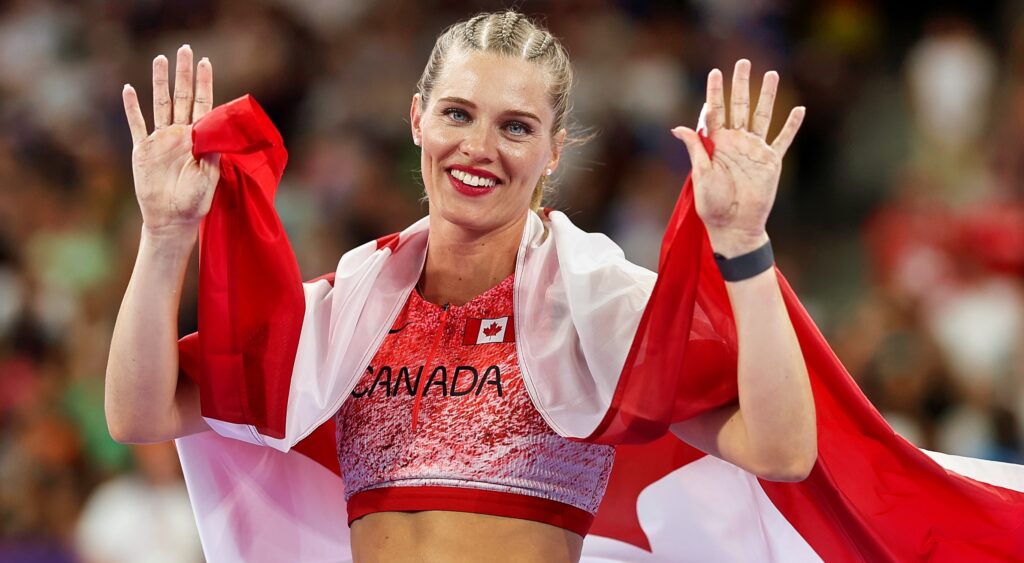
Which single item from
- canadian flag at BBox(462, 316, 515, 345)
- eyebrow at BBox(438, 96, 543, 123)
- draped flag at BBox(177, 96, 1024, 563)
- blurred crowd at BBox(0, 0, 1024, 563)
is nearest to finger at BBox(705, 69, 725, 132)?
draped flag at BBox(177, 96, 1024, 563)

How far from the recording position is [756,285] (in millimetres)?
2062

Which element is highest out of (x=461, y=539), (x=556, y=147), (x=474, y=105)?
(x=474, y=105)

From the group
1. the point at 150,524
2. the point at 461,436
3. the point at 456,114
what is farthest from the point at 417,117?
the point at 150,524

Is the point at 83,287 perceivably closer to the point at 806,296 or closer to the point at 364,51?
the point at 364,51

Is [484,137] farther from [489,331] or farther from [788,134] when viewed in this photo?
[788,134]

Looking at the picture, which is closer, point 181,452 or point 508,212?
point 508,212

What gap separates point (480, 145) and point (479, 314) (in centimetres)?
31

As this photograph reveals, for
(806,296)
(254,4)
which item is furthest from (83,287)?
(806,296)

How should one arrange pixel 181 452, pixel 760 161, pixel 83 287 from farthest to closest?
pixel 83 287, pixel 181 452, pixel 760 161

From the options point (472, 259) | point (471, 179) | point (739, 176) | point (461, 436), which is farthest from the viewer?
point (472, 259)

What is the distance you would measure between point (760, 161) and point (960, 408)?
296 cm

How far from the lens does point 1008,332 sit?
5.17 m

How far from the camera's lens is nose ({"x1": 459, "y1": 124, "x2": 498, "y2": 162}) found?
7.86 feet

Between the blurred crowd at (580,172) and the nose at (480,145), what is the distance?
2662 millimetres
